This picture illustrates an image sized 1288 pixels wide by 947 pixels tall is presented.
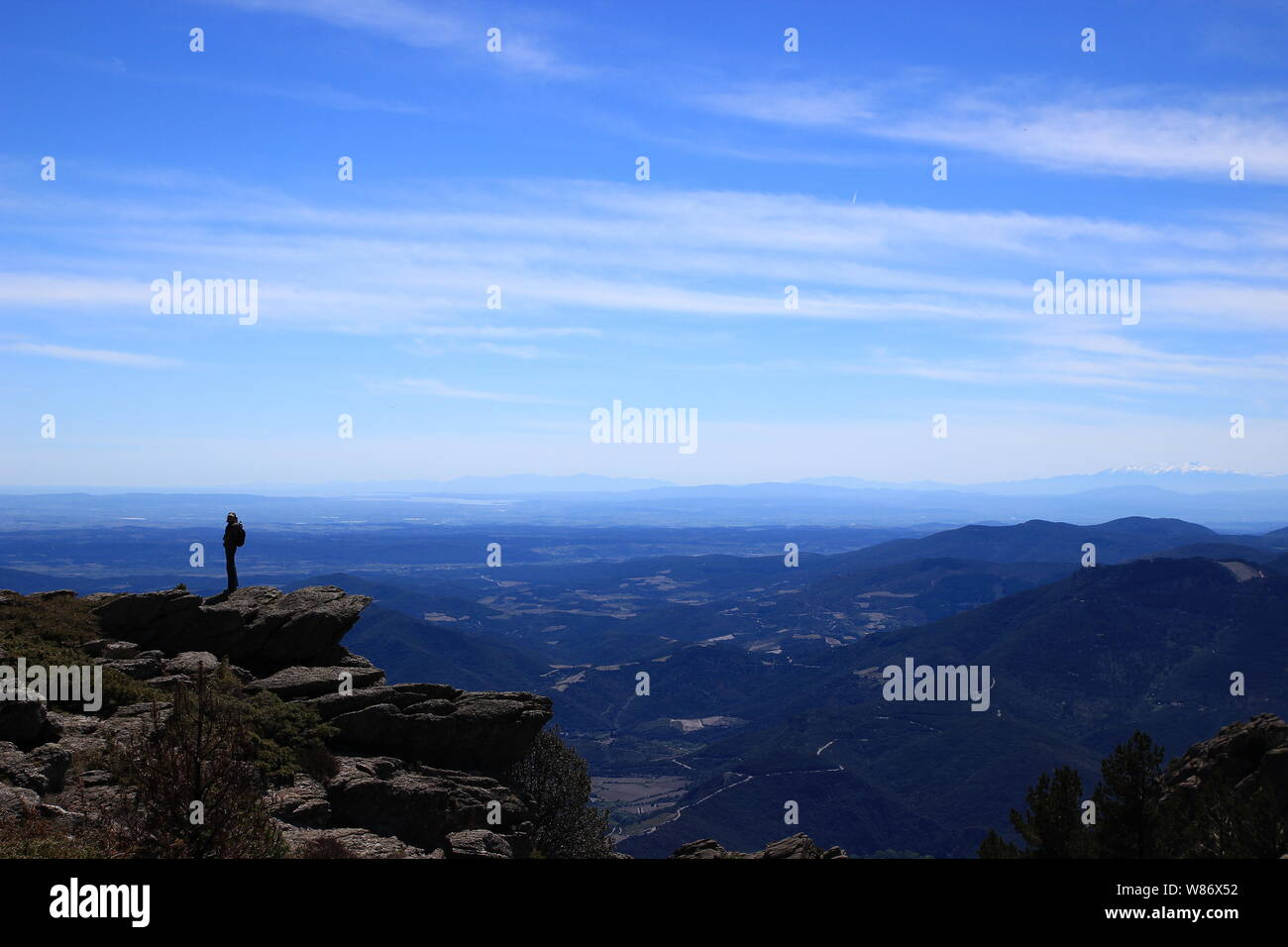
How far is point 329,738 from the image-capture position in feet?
93.2

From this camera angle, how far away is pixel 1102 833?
3353 centimetres

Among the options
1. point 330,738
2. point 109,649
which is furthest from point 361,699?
point 109,649

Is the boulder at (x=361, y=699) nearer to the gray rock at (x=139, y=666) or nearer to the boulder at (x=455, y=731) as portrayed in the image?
the boulder at (x=455, y=731)

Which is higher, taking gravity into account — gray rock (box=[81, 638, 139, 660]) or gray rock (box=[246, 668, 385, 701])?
gray rock (box=[81, 638, 139, 660])

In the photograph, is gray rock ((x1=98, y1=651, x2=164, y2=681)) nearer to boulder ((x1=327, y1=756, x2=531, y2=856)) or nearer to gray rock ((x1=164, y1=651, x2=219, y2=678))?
gray rock ((x1=164, y1=651, x2=219, y2=678))

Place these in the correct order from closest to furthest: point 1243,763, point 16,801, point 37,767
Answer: point 16,801 → point 37,767 → point 1243,763

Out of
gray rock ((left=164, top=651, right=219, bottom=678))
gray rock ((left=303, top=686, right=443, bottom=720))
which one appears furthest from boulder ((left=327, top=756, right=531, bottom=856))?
gray rock ((left=164, top=651, right=219, bottom=678))

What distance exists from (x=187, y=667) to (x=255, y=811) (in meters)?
15.6

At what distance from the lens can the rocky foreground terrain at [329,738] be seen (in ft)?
70.2

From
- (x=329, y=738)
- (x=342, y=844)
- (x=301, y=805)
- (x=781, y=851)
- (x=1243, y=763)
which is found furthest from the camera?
(x=1243, y=763)

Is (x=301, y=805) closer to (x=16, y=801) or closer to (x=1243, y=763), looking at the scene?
(x=16, y=801)

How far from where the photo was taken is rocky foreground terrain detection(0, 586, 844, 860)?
70.2ft

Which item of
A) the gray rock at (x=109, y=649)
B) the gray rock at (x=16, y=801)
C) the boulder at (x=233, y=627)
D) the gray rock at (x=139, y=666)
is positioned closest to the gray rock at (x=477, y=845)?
the gray rock at (x=16, y=801)
